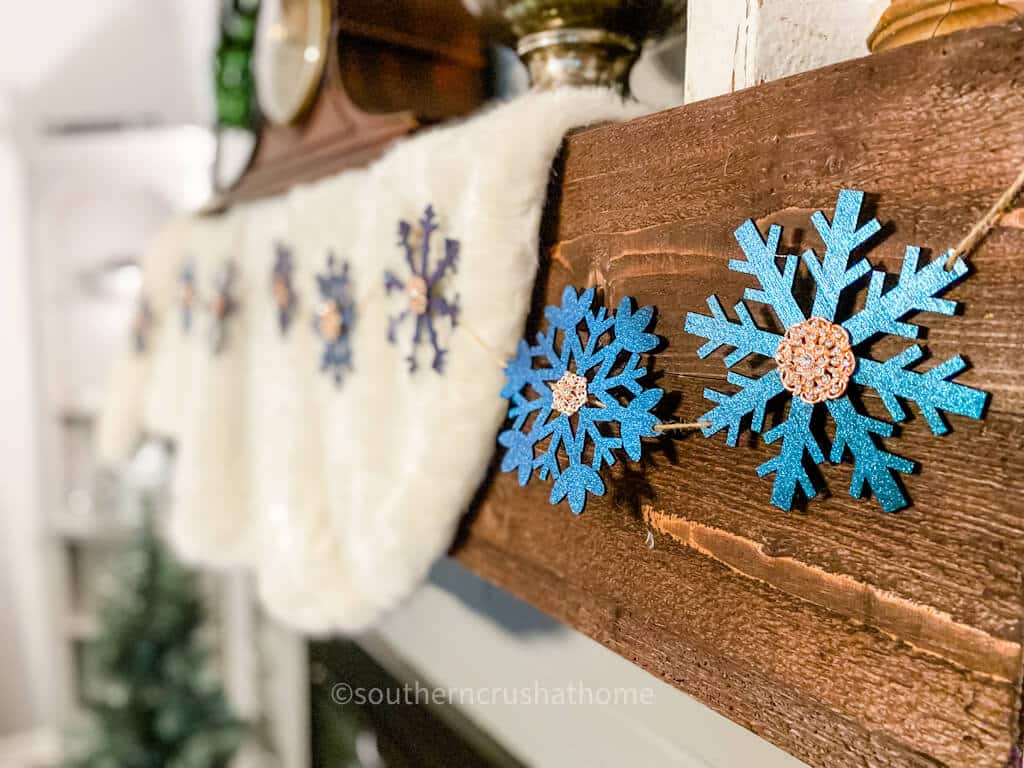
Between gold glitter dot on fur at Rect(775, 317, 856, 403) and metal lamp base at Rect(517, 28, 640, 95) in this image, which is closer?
gold glitter dot on fur at Rect(775, 317, 856, 403)

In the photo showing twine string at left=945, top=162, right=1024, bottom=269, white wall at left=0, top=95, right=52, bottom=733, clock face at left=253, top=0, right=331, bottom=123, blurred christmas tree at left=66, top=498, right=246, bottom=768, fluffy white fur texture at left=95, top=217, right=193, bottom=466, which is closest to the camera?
twine string at left=945, top=162, right=1024, bottom=269

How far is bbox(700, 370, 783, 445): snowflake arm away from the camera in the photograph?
327 mm

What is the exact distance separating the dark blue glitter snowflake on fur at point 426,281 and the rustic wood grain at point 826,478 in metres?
0.11

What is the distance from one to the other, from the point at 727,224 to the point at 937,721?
9.9 inches

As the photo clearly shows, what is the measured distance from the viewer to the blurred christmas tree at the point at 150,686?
146cm

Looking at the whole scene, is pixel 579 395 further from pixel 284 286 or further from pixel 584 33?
pixel 284 286

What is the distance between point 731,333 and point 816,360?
47 mm

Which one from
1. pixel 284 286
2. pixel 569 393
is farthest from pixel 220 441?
pixel 569 393

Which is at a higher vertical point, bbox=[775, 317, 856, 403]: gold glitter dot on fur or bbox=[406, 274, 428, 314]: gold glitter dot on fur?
bbox=[406, 274, 428, 314]: gold glitter dot on fur

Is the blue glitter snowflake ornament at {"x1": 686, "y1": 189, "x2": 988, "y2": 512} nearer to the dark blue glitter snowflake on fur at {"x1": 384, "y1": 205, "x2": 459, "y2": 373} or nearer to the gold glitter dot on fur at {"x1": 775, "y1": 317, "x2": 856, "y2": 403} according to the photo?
the gold glitter dot on fur at {"x1": 775, "y1": 317, "x2": 856, "y2": 403}

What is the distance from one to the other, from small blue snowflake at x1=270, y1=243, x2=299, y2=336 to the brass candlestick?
0.38m

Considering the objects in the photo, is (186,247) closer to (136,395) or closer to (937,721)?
(136,395)

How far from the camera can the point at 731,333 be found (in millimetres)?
342

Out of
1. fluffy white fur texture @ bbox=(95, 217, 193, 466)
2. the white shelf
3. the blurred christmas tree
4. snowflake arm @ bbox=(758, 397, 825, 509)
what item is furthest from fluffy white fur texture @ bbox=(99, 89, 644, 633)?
the white shelf
